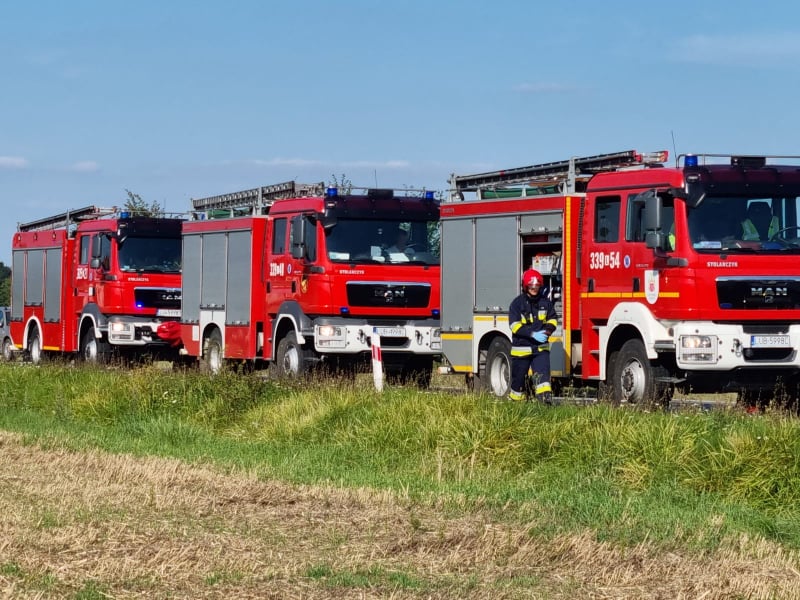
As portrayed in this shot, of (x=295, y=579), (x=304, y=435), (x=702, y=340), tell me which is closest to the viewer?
(x=295, y=579)

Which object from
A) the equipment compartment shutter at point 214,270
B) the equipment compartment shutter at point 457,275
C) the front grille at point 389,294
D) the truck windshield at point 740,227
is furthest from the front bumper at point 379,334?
the truck windshield at point 740,227

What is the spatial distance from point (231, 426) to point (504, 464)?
4760 mm

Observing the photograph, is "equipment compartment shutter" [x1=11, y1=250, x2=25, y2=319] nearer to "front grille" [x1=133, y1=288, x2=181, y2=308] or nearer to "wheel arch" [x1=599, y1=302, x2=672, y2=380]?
"front grille" [x1=133, y1=288, x2=181, y2=308]

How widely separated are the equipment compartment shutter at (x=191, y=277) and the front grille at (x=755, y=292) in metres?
13.0

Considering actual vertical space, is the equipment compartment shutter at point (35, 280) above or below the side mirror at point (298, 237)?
below

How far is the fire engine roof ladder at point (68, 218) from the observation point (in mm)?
31330

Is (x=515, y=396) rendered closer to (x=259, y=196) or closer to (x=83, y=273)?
(x=259, y=196)

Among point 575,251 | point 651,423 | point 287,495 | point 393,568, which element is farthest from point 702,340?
point 393,568

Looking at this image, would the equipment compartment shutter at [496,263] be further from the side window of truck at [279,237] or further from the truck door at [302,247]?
the side window of truck at [279,237]

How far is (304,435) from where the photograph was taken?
1494 cm

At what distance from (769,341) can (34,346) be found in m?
22.2

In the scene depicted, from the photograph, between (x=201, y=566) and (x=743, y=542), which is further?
(x=743, y=542)

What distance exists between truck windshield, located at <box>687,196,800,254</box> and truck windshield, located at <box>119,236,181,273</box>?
1514 centimetres

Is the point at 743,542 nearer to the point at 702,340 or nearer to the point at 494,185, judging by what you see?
the point at 702,340
